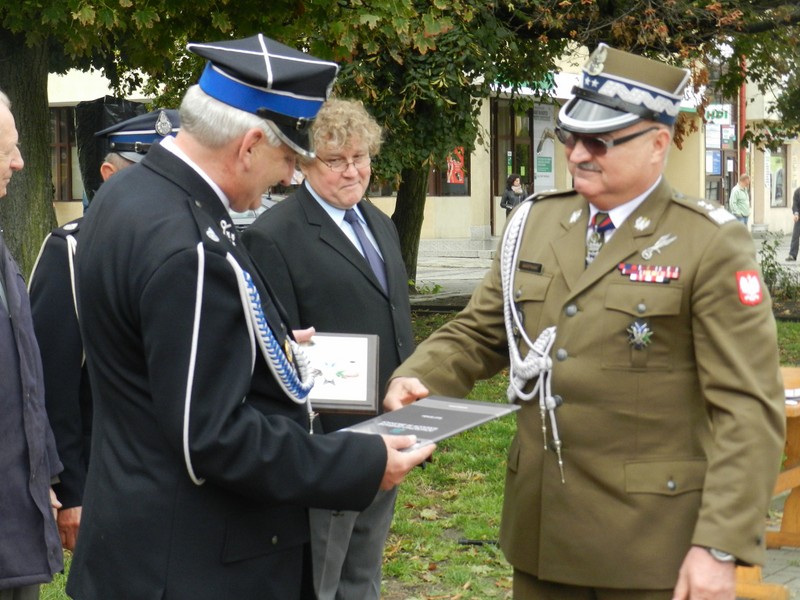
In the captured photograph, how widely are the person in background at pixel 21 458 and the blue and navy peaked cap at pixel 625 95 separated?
1658 millimetres

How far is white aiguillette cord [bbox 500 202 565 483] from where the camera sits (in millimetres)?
3045

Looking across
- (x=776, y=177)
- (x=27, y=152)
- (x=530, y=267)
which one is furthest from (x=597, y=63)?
(x=776, y=177)

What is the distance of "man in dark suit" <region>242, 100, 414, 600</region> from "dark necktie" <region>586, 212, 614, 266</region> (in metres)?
1.31

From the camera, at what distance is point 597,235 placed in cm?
312

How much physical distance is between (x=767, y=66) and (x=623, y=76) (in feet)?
44.4

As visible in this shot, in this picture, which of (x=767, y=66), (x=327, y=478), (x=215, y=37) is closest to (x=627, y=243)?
(x=327, y=478)

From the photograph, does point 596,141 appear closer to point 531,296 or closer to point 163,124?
point 531,296

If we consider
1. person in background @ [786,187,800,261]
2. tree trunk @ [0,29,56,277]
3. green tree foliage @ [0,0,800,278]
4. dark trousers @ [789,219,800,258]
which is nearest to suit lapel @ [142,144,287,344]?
green tree foliage @ [0,0,800,278]

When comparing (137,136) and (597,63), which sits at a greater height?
(597,63)

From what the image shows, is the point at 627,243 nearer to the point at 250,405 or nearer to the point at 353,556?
the point at 250,405

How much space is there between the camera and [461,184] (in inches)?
1292

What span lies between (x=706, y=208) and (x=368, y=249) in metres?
1.72

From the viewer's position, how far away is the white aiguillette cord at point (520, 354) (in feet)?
9.99

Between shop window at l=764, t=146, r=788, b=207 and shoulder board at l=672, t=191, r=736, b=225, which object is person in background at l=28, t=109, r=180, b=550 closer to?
shoulder board at l=672, t=191, r=736, b=225
